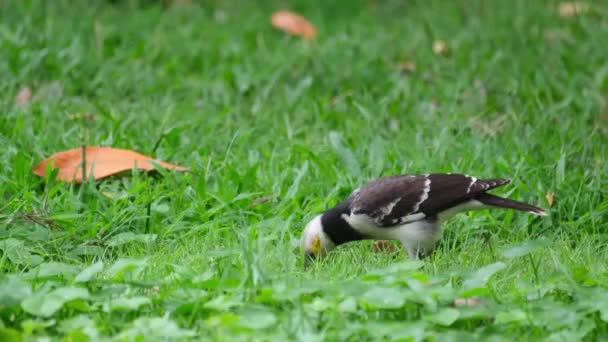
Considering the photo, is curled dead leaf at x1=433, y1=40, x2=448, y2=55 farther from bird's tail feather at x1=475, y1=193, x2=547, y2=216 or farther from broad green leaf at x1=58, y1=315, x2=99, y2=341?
broad green leaf at x1=58, y1=315, x2=99, y2=341

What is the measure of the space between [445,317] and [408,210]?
1601 mm

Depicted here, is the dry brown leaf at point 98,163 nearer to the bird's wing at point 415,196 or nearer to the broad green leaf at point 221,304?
the bird's wing at point 415,196

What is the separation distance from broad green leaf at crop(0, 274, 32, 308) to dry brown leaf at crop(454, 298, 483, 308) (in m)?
1.66

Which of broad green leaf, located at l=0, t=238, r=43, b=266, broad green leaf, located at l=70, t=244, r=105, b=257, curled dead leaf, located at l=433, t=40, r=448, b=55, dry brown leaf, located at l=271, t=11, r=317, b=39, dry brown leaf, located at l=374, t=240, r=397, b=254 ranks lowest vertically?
dry brown leaf, located at l=374, t=240, r=397, b=254

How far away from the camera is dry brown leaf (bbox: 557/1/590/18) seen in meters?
9.55

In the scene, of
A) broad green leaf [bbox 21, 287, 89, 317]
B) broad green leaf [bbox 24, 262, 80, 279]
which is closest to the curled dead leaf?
broad green leaf [bbox 24, 262, 80, 279]

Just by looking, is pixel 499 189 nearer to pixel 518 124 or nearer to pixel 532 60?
pixel 518 124

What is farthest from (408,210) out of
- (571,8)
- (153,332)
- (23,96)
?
(571,8)

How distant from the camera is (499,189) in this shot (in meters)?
5.91

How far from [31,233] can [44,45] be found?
3210 mm

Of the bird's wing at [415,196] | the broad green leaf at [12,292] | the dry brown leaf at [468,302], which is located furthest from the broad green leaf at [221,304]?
the bird's wing at [415,196]

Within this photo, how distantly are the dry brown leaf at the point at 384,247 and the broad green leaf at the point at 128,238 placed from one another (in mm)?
1306

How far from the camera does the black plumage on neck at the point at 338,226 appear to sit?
5164 mm

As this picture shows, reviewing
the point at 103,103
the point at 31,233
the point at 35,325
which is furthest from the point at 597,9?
the point at 35,325
